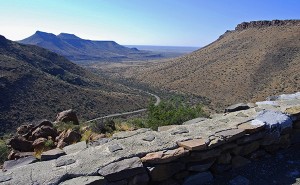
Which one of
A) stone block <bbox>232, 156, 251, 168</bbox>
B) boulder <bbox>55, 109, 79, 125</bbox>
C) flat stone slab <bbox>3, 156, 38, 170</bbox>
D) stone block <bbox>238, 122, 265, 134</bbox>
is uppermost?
stone block <bbox>238, 122, 265, 134</bbox>

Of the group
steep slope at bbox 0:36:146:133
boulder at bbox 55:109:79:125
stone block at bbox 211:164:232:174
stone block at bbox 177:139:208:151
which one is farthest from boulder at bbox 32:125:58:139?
steep slope at bbox 0:36:146:133

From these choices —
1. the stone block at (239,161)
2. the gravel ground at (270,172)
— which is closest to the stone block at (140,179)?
the gravel ground at (270,172)

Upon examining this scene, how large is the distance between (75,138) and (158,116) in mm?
4650

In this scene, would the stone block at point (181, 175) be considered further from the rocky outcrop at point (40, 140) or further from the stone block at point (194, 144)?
the rocky outcrop at point (40, 140)

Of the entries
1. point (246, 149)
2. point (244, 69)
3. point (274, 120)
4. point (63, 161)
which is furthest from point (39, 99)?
point (244, 69)

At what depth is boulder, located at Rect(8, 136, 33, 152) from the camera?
27.6ft

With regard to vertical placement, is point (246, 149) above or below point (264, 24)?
below

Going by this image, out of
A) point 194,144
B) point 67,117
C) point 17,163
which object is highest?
point 194,144

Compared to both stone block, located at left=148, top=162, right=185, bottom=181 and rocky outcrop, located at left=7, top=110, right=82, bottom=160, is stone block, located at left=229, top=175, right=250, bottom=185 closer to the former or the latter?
stone block, located at left=148, top=162, right=185, bottom=181

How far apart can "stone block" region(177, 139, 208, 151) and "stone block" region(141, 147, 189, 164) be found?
0.31 feet

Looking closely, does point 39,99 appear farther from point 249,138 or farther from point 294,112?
point 249,138

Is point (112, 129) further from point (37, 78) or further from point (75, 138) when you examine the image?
point (37, 78)

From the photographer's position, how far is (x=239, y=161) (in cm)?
648

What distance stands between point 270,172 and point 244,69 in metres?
70.8
